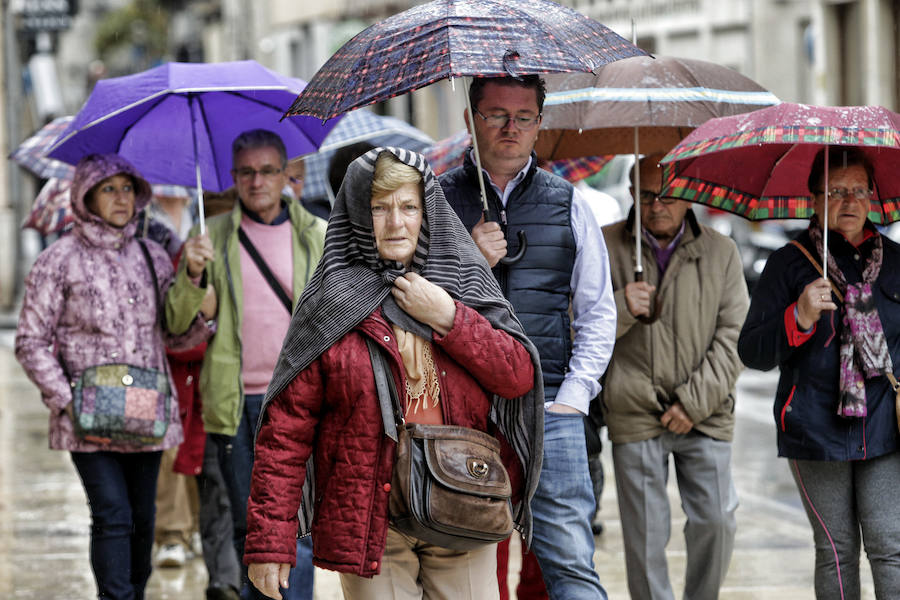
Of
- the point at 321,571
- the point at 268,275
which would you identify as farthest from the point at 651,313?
the point at 321,571

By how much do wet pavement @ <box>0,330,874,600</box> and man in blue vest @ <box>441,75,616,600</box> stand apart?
2.28 m

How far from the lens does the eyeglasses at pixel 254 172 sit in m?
6.38

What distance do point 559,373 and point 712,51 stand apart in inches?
994

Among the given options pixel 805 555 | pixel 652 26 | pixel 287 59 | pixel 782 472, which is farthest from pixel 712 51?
pixel 805 555

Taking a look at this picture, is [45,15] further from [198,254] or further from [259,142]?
[198,254]

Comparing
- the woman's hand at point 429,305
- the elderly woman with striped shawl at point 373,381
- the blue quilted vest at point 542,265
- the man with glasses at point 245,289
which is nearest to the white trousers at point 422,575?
the elderly woman with striped shawl at point 373,381

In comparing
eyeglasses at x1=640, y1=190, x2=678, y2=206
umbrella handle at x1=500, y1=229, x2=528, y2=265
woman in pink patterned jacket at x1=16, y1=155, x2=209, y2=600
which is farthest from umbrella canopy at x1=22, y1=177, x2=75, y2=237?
umbrella handle at x1=500, y1=229, x2=528, y2=265

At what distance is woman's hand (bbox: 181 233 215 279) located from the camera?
612 cm

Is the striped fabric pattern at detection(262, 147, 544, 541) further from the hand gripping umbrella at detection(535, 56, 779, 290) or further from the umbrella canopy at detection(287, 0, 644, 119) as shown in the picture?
the hand gripping umbrella at detection(535, 56, 779, 290)

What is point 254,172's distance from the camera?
638cm

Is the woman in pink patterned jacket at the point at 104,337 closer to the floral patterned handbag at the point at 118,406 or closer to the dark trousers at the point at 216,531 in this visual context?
the floral patterned handbag at the point at 118,406

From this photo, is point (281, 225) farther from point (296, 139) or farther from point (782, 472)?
point (782, 472)

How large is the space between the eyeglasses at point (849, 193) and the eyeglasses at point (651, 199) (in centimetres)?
72

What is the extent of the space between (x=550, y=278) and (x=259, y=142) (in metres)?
1.84
